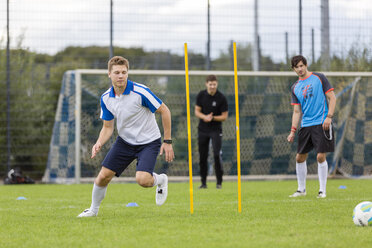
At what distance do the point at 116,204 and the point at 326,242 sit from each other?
12.9 ft

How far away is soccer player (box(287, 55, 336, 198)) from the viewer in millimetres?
8565

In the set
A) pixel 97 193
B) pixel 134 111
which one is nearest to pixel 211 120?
pixel 134 111

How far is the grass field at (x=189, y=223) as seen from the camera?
15.5ft

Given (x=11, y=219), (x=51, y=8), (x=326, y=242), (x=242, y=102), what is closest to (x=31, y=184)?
(x=51, y=8)

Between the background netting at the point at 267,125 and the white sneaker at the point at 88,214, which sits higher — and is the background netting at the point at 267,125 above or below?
above

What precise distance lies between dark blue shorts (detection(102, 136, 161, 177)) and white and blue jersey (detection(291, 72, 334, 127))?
9.97 feet

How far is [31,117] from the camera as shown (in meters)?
13.3

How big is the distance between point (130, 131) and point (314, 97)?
131 inches

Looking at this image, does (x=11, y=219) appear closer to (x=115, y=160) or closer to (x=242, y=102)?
(x=115, y=160)

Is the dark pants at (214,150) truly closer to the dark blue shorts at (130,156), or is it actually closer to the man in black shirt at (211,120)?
the man in black shirt at (211,120)

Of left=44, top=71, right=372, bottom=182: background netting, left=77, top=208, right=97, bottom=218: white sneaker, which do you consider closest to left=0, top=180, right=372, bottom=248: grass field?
left=77, top=208, right=97, bottom=218: white sneaker

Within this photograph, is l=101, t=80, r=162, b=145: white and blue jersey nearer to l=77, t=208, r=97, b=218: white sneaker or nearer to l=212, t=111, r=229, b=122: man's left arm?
l=77, t=208, r=97, b=218: white sneaker

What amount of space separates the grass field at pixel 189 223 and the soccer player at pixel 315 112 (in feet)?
2.07

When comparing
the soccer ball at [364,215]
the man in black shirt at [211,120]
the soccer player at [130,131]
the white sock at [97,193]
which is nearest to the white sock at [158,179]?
the soccer player at [130,131]
